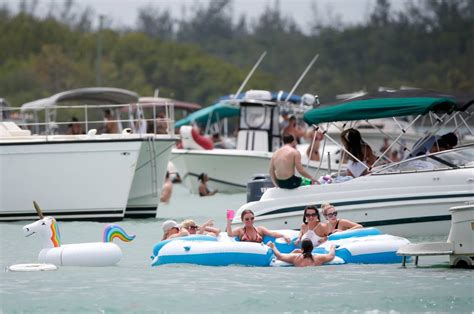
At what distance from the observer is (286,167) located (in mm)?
19375

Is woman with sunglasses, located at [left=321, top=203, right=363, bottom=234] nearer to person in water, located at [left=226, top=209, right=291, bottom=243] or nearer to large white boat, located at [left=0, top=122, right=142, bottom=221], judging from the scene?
person in water, located at [left=226, top=209, right=291, bottom=243]

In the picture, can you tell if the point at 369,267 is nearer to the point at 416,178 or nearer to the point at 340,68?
the point at 416,178

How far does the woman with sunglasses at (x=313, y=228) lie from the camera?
57.8 feet

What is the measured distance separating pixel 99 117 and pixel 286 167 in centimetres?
3154

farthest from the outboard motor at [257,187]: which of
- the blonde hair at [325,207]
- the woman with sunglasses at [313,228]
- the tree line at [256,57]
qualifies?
the tree line at [256,57]

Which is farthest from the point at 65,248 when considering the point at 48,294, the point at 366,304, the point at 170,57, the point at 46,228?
the point at 170,57

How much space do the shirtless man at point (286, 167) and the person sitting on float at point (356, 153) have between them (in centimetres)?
76

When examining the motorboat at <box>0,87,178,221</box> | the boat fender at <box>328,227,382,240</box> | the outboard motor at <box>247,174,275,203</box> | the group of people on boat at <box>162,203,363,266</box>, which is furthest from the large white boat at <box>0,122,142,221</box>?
the boat fender at <box>328,227,382,240</box>

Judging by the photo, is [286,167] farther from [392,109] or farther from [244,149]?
[244,149]

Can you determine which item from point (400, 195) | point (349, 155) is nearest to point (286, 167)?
point (349, 155)

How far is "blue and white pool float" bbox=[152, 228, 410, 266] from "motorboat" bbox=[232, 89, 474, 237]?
75.0 inches

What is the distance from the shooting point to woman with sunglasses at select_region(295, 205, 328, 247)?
1762 centimetres

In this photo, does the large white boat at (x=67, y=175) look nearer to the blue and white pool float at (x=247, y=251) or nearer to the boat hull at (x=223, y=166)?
the blue and white pool float at (x=247, y=251)

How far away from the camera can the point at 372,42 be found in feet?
266
